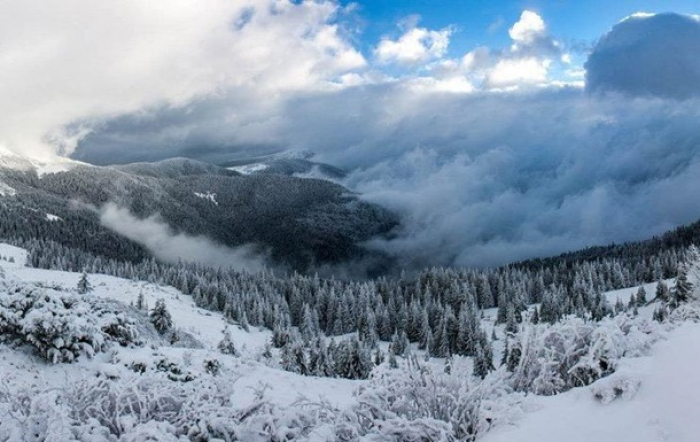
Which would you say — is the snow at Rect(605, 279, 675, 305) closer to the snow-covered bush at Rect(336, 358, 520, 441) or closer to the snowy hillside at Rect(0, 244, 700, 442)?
the snowy hillside at Rect(0, 244, 700, 442)

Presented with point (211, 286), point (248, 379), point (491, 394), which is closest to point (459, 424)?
point (491, 394)

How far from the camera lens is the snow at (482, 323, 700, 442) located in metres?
6.16

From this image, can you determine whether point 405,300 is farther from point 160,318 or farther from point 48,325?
point 48,325

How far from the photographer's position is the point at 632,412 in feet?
22.0

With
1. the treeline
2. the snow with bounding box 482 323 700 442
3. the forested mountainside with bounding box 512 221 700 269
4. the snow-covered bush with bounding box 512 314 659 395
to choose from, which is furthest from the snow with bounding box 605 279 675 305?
the snow with bounding box 482 323 700 442

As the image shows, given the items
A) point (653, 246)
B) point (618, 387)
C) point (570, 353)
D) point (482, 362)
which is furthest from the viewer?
point (653, 246)

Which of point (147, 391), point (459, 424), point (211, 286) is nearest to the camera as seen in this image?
point (459, 424)

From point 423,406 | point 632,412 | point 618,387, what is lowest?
point 423,406

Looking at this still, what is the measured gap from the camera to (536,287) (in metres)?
122

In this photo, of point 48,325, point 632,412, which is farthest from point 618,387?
point 48,325

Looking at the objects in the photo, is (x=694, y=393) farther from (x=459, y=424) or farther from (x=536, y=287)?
(x=536, y=287)

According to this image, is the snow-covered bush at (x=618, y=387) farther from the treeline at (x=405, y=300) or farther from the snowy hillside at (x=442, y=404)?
the treeline at (x=405, y=300)

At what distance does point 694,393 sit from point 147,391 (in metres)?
8.68

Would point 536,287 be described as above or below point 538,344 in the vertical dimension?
below
